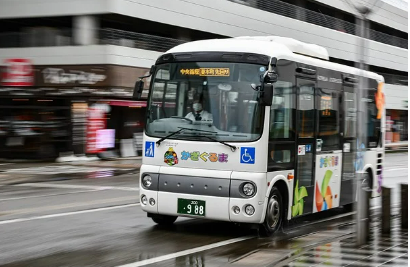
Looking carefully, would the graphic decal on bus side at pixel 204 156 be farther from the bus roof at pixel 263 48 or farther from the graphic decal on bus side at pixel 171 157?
the bus roof at pixel 263 48

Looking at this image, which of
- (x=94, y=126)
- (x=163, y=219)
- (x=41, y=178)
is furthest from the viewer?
(x=94, y=126)

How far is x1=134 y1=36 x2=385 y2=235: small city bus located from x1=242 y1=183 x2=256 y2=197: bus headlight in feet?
0.05

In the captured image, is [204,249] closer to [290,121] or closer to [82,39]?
[290,121]

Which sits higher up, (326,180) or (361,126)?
(361,126)

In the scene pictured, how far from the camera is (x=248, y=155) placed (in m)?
9.76

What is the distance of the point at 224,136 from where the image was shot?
32.5 feet

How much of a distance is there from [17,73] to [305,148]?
73.4 ft

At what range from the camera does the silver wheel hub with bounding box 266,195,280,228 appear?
1011 cm

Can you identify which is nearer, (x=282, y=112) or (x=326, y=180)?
(x=282, y=112)

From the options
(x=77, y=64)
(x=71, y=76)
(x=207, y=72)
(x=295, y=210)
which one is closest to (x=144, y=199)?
(x=207, y=72)

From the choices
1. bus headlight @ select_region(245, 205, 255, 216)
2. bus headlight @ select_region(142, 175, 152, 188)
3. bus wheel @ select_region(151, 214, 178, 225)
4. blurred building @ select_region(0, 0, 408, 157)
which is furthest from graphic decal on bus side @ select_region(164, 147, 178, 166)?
blurred building @ select_region(0, 0, 408, 157)

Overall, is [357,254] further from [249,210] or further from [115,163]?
[115,163]

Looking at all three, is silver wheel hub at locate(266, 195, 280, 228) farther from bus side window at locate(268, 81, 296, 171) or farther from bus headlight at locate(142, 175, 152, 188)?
bus headlight at locate(142, 175, 152, 188)

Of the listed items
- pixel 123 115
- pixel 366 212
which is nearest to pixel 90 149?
pixel 123 115
